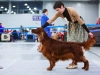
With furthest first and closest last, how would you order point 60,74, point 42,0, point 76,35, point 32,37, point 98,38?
point 42,0
point 32,37
point 98,38
point 76,35
point 60,74

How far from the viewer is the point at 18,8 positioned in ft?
76.4

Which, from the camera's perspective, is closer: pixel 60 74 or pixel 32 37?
pixel 60 74

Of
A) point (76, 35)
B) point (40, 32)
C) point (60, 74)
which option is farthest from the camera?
point (76, 35)

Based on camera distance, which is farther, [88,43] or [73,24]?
[73,24]

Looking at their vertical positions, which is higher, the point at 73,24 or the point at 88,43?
the point at 73,24

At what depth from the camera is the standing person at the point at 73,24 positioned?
369 centimetres

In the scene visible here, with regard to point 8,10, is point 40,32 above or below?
below

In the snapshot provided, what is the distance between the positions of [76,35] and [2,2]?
67.6ft

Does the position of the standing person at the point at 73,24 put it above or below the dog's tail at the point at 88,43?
above

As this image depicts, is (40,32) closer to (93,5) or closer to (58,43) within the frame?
(58,43)

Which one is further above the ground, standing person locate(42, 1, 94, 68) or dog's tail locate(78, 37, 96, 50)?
standing person locate(42, 1, 94, 68)

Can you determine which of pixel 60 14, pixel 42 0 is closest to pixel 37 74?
pixel 60 14

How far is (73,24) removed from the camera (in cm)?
393

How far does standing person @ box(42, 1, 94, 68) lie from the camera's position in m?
3.69
